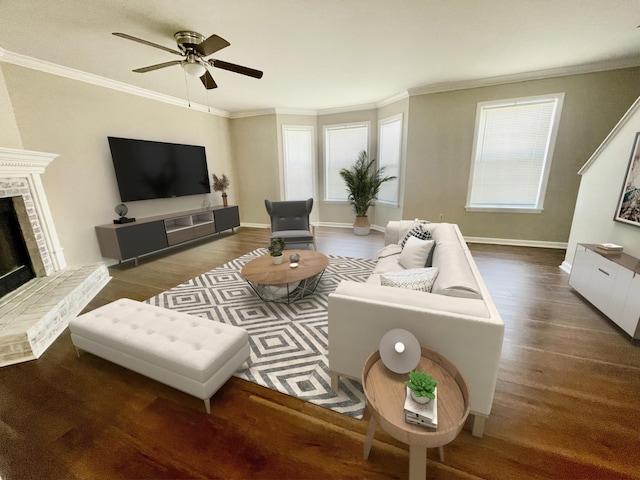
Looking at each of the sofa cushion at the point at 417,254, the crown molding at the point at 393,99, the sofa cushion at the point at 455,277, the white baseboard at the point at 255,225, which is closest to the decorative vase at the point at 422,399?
the sofa cushion at the point at 455,277

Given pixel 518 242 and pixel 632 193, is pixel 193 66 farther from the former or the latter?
pixel 518 242

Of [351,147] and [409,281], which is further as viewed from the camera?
[351,147]

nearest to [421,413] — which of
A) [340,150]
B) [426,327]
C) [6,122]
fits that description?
[426,327]

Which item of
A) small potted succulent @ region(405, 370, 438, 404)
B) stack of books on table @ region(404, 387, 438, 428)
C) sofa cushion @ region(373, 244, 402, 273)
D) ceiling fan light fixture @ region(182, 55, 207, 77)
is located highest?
ceiling fan light fixture @ region(182, 55, 207, 77)

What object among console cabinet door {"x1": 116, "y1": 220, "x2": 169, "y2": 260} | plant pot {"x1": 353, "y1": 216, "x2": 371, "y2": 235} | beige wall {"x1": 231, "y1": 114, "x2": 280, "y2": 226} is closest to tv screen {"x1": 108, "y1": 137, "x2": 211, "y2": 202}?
console cabinet door {"x1": 116, "y1": 220, "x2": 169, "y2": 260}

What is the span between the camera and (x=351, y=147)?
19.6 feet

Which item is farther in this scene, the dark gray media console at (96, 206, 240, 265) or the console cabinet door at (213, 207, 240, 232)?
the console cabinet door at (213, 207, 240, 232)

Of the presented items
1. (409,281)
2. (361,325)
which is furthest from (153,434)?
(409,281)

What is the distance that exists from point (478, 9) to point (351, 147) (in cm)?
Answer: 373

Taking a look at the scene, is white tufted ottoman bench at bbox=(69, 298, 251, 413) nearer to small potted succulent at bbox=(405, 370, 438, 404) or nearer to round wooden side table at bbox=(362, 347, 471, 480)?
round wooden side table at bbox=(362, 347, 471, 480)

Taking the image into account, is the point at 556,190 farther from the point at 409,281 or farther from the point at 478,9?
the point at 409,281

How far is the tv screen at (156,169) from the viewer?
4082 millimetres

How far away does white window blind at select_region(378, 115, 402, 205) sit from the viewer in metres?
5.20

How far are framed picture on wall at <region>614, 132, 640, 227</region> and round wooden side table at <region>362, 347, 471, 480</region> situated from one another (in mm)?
2944
